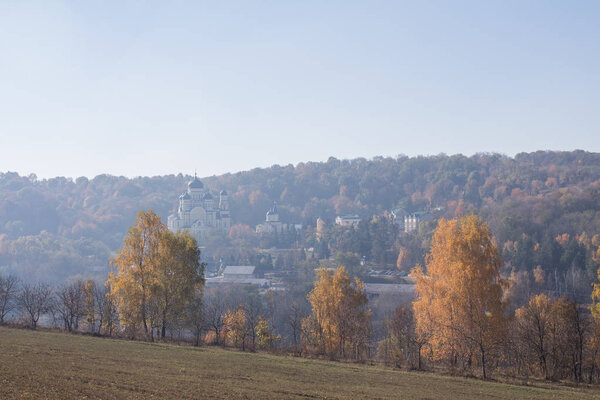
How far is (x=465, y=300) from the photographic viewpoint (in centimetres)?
2477

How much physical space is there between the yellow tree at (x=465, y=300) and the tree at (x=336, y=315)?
22.6 ft

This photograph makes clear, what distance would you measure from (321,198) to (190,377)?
167 metres

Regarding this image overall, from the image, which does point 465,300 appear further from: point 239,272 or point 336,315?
point 239,272

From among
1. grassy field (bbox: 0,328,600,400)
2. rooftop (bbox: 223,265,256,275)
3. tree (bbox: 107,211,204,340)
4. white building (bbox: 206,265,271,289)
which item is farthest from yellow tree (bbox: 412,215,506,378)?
rooftop (bbox: 223,265,256,275)

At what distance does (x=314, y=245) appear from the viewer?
346ft

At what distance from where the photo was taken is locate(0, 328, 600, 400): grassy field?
13.4m

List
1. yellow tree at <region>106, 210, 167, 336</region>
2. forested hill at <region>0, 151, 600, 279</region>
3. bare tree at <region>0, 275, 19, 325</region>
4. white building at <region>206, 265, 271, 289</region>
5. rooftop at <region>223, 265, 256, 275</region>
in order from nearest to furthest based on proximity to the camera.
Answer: yellow tree at <region>106, 210, 167, 336</region> < bare tree at <region>0, 275, 19, 325</region> < white building at <region>206, 265, 271, 289</region> < rooftop at <region>223, 265, 256, 275</region> < forested hill at <region>0, 151, 600, 279</region>

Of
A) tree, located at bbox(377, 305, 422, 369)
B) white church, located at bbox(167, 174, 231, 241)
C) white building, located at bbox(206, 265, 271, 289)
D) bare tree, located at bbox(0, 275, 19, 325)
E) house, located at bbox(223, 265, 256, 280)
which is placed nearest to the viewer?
tree, located at bbox(377, 305, 422, 369)

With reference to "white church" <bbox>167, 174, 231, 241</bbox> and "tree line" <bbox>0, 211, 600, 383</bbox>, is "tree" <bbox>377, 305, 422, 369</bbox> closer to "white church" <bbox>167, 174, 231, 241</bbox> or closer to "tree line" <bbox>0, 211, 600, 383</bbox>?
"tree line" <bbox>0, 211, 600, 383</bbox>

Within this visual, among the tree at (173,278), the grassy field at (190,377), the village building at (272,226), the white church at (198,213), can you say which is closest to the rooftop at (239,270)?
the white church at (198,213)

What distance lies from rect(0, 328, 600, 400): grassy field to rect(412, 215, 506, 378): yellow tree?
406cm

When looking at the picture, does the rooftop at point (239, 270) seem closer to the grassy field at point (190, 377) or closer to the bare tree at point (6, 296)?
the bare tree at point (6, 296)

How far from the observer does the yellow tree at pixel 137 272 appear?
96.5 ft

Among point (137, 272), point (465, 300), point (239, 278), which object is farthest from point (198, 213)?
point (465, 300)
